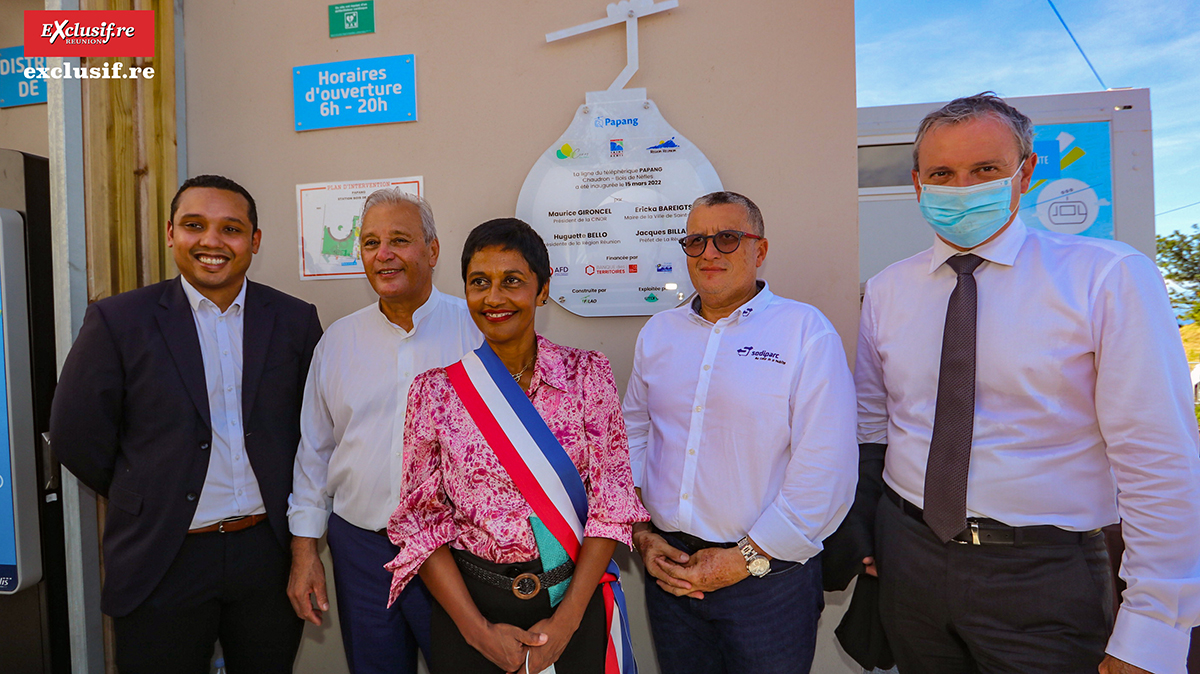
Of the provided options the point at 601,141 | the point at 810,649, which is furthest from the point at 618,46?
the point at 810,649

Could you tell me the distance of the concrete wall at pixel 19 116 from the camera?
304 centimetres

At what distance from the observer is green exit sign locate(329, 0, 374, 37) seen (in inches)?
104

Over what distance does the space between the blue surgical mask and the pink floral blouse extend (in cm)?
96

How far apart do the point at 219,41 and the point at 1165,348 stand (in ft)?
11.8

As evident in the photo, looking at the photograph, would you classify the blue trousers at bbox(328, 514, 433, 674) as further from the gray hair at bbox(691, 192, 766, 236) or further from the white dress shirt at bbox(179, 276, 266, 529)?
Answer: the gray hair at bbox(691, 192, 766, 236)

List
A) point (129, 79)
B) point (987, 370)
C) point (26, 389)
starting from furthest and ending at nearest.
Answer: point (129, 79) → point (26, 389) → point (987, 370)

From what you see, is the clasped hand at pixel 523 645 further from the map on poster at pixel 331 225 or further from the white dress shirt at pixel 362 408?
the map on poster at pixel 331 225

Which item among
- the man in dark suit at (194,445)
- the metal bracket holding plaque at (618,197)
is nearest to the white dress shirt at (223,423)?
the man in dark suit at (194,445)

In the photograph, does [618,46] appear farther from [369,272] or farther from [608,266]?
[369,272]

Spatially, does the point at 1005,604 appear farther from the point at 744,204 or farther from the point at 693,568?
the point at 744,204

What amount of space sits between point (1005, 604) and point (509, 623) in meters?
1.18

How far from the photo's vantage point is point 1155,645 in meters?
1.29

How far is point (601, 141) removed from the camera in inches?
97.4

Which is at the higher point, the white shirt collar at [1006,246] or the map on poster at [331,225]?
the map on poster at [331,225]
